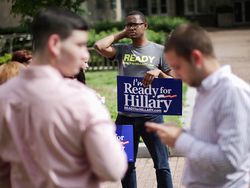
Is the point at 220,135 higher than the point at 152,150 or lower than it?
higher

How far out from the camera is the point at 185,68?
277 centimetres

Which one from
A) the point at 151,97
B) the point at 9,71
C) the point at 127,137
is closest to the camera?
the point at 9,71

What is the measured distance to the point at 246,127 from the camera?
2760 millimetres

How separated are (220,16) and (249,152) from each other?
164ft

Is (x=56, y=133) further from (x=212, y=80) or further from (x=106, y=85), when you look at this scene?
(x=106, y=85)

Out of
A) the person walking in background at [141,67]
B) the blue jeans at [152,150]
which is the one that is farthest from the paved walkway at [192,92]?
the person walking in background at [141,67]

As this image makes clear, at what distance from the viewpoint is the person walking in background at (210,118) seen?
107 inches

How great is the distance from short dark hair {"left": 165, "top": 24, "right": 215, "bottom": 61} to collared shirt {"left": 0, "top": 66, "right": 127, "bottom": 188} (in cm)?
44

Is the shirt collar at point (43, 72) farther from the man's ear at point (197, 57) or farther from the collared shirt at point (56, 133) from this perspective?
the man's ear at point (197, 57)

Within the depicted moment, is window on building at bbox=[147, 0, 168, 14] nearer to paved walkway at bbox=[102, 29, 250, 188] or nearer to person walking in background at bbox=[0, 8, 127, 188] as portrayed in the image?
paved walkway at bbox=[102, 29, 250, 188]

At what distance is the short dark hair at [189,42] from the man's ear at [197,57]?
0.01 m

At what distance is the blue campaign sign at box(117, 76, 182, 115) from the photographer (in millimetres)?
5738

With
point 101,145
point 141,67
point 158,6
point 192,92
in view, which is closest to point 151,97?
point 141,67

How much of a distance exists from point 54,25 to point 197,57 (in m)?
0.64
